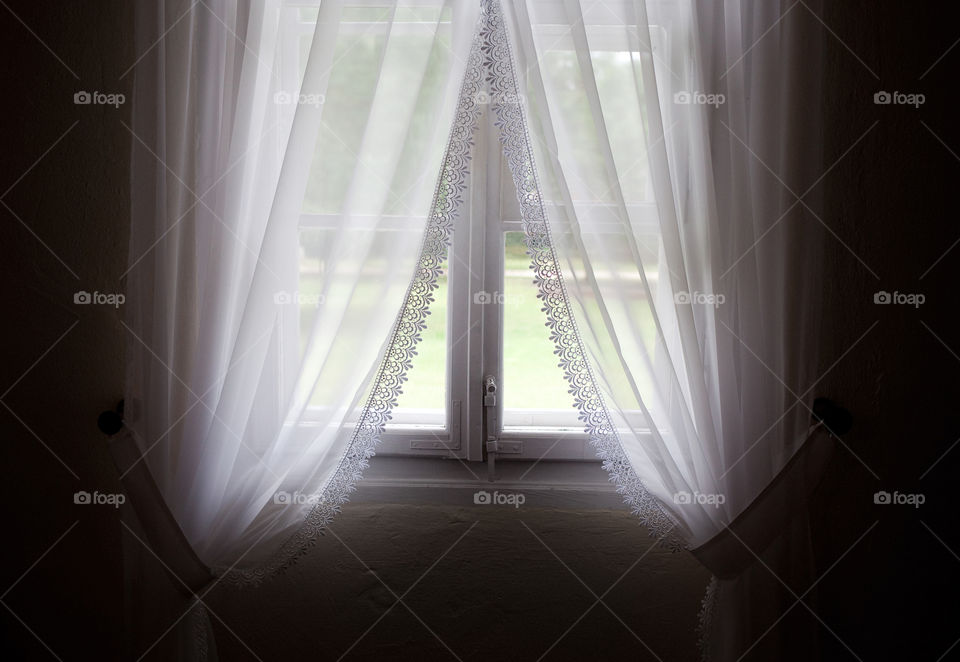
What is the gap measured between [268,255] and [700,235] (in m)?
0.90

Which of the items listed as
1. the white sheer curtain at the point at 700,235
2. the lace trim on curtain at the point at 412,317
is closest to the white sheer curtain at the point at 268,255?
→ the lace trim on curtain at the point at 412,317

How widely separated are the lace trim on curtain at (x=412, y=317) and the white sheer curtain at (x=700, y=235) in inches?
5.0

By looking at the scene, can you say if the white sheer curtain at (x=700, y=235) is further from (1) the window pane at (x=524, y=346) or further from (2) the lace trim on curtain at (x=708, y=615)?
(1) the window pane at (x=524, y=346)

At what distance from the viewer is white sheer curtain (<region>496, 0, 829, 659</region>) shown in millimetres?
1408

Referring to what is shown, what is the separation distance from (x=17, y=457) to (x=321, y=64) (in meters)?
1.17

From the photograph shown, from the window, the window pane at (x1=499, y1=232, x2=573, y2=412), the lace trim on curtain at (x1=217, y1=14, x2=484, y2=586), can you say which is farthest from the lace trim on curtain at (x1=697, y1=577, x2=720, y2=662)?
the lace trim on curtain at (x1=217, y1=14, x2=484, y2=586)

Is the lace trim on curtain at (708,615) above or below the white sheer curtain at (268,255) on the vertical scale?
below

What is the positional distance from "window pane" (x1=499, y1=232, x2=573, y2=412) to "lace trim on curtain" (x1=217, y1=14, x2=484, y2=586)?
0.27 metres

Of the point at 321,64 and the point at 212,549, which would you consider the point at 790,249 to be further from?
the point at 212,549

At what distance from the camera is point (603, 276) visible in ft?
4.71

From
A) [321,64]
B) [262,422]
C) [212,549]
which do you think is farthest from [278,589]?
[321,64]

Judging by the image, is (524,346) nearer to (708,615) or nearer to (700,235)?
(700,235)

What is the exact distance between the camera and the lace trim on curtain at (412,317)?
4.64ft

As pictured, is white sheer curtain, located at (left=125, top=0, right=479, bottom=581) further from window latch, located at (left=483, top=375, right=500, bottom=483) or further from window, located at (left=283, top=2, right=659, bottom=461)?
window latch, located at (left=483, top=375, right=500, bottom=483)
